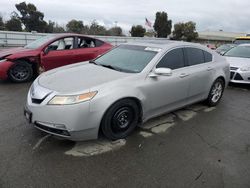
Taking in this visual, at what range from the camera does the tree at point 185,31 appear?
1735 inches

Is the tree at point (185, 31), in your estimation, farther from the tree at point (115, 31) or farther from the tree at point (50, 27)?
the tree at point (50, 27)

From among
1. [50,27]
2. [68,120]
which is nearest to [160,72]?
[68,120]

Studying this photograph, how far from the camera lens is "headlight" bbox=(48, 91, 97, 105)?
2.93m

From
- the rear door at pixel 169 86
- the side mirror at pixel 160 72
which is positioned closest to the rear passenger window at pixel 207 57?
the rear door at pixel 169 86

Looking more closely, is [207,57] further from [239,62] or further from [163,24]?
[163,24]

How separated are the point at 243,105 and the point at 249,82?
5.95 feet

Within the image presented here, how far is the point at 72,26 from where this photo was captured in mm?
41938

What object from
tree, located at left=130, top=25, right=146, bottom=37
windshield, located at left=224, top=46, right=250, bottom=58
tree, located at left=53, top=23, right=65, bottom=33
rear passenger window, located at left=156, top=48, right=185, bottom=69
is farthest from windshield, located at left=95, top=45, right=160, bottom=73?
tree, located at left=53, top=23, right=65, bottom=33

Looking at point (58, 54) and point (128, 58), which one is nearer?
point (128, 58)

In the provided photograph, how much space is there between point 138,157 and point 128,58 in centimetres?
182

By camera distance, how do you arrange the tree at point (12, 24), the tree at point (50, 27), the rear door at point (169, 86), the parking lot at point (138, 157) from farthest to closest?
the tree at point (50, 27), the tree at point (12, 24), the rear door at point (169, 86), the parking lot at point (138, 157)

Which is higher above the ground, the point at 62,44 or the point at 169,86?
the point at 62,44

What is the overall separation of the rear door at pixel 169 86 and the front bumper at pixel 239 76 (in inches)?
138

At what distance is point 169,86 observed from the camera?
12.7ft
